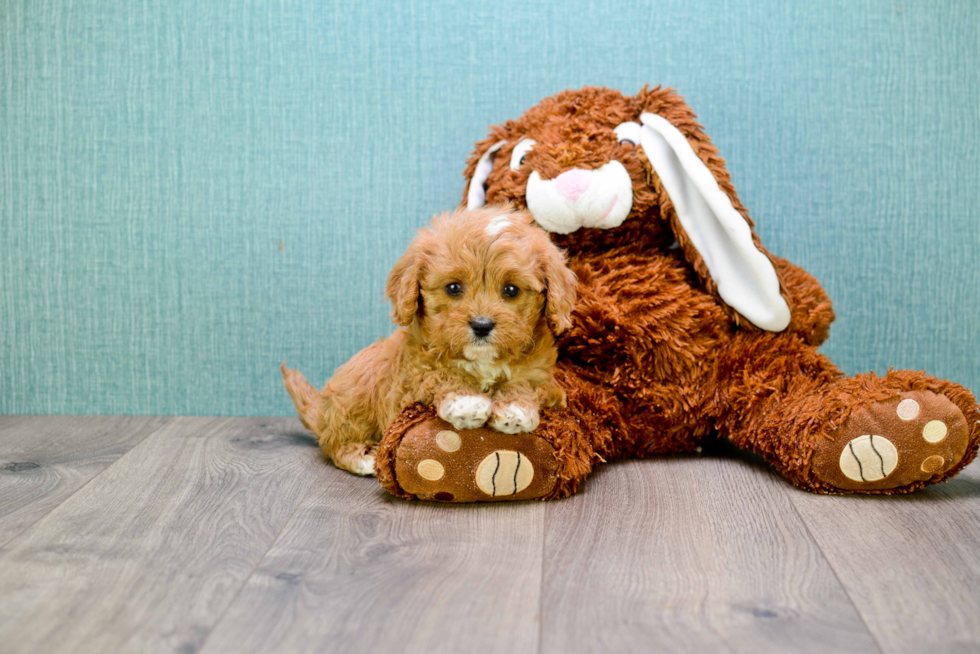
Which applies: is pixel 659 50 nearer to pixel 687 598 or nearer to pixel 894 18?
pixel 894 18

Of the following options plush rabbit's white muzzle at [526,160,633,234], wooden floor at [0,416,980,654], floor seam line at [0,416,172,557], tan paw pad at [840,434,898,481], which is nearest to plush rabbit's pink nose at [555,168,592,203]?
plush rabbit's white muzzle at [526,160,633,234]

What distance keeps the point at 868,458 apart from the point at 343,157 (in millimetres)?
1327

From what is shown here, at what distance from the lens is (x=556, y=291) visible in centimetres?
134

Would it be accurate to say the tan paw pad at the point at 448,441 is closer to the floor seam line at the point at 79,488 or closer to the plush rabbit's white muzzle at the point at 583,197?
the plush rabbit's white muzzle at the point at 583,197

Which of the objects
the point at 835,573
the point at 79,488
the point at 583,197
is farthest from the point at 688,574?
the point at 79,488

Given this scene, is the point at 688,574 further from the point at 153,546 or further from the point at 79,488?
the point at 79,488

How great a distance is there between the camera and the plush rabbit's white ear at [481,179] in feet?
5.58

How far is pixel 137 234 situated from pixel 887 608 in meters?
1.79

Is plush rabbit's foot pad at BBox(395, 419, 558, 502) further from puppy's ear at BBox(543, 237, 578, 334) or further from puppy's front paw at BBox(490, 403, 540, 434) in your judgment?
puppy's ear at BBox(543, 237, 578, 334)

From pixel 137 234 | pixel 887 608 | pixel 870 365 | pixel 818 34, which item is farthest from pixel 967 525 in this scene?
pixel 137 234

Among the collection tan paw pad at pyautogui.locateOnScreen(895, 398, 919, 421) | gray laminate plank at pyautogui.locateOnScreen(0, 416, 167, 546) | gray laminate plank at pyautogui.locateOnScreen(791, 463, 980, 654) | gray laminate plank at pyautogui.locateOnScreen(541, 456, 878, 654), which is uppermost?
tan paw pad at pyautogui.locateOnScreen(895, 398, 919, 421)

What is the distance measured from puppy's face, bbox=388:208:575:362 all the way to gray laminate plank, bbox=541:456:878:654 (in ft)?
1.05

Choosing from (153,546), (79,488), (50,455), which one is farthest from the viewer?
(50,455)

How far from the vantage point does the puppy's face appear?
129 centimetres
